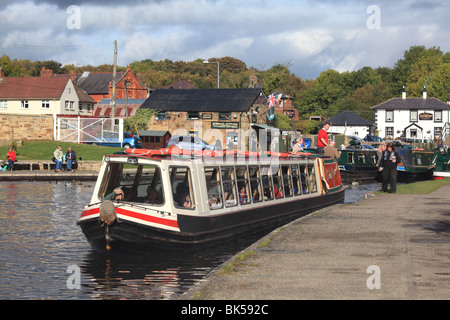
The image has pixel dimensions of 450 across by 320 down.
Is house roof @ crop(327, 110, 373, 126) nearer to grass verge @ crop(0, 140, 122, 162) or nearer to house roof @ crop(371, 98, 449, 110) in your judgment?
house roof @ crop(371, 98, 449, 110)

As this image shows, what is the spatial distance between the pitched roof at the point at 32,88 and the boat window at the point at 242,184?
6777 cm

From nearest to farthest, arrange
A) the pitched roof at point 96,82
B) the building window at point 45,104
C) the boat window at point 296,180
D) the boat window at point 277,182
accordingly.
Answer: the boat window at point 277,182
the boat window at point 296,180
the building window at point 45,104
the pitched roof at point 96,82

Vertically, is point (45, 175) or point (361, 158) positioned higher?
point (361, 158)

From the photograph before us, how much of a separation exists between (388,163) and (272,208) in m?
7.88

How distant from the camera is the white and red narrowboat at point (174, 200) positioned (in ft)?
47.4

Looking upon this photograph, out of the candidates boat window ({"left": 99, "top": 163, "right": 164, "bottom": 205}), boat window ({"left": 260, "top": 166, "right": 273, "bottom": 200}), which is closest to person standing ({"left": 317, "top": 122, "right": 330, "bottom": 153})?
boat window ({"left": 260, "top": 166, "right": 273, "bottom": 200})

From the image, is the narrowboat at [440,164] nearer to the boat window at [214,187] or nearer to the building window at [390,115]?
the boat window at [214,187]

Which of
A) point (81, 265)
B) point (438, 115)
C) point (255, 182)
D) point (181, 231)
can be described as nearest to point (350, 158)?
point (255, 182)

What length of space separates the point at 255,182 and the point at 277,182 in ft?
5.62

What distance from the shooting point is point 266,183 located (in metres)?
19.3

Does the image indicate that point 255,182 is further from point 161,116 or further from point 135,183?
point 161,116

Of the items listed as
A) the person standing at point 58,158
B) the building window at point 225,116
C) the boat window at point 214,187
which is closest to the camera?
the boat window at point 214,187

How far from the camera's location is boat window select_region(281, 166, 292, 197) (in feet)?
67.6

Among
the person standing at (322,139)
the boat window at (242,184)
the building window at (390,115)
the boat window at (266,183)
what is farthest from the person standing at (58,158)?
the building window at (390,115)
